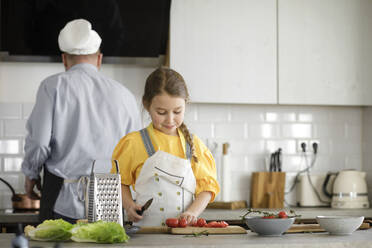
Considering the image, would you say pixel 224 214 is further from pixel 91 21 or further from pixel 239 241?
pixel 239 241

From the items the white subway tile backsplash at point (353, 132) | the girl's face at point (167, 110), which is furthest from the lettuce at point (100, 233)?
the white subway tile backsplash at point (353, 132)

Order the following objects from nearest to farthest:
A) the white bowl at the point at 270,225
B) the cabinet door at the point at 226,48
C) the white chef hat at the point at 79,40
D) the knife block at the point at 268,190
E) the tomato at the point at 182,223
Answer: the white bowl at the point at 270,225 < the tomato at the point at 182,223 < the white chef hat at the point at 79,40 < the cabinet door at the point at 226,48 < the knife block at the point at 268,190

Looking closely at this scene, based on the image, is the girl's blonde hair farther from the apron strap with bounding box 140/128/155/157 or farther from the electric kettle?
the electric kettle

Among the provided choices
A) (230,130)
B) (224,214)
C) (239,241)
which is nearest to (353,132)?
(230,130)

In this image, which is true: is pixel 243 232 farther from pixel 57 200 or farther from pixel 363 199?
pixel 363 199

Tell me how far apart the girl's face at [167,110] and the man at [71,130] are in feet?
1.56

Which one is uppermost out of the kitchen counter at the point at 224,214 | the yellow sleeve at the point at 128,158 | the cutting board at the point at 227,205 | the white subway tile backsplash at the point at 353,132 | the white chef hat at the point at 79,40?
the white chef hat at the point at 79,40

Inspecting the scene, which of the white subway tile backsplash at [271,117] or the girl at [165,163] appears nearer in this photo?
the girl at [165,163]

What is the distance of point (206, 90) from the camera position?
3.53 meters

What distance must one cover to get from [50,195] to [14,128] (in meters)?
1.15

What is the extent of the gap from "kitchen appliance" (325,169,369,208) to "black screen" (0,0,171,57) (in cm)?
142

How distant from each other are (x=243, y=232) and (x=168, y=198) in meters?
0.50

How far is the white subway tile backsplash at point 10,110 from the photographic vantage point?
3686 millimetres

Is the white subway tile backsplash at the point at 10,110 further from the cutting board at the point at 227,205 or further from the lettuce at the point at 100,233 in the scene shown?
the lettuce at the point at 100,233
